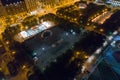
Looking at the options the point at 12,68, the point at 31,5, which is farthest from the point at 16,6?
the point at 12,68

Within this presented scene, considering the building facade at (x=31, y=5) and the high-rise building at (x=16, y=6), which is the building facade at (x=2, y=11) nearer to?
the high-rise building at (x=16, y=6)

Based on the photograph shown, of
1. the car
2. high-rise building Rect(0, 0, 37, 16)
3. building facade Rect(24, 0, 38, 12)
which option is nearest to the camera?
the car

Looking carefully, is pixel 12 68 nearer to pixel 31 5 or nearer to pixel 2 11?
pixel 2 11

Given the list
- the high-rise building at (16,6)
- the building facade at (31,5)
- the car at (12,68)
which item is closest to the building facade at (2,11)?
the high-rise building at (16,6)

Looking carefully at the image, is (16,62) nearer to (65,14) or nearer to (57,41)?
(57,41)

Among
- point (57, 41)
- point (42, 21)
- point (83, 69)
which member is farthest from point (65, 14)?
point (83, 69)

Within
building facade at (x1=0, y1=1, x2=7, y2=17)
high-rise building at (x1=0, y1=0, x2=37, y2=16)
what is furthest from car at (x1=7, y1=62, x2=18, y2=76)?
building facade at (x1=0, y1=1, x2=7, y2=17)

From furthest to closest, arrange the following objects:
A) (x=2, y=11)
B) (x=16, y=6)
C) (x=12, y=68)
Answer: (x=16, y=6) → (x=2, y=11) → (x=12, y=68)

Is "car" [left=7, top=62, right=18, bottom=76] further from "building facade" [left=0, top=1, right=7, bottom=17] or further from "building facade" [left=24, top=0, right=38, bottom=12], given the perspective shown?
"building facade" [left=24, top=0, right=38, bottom=12]
